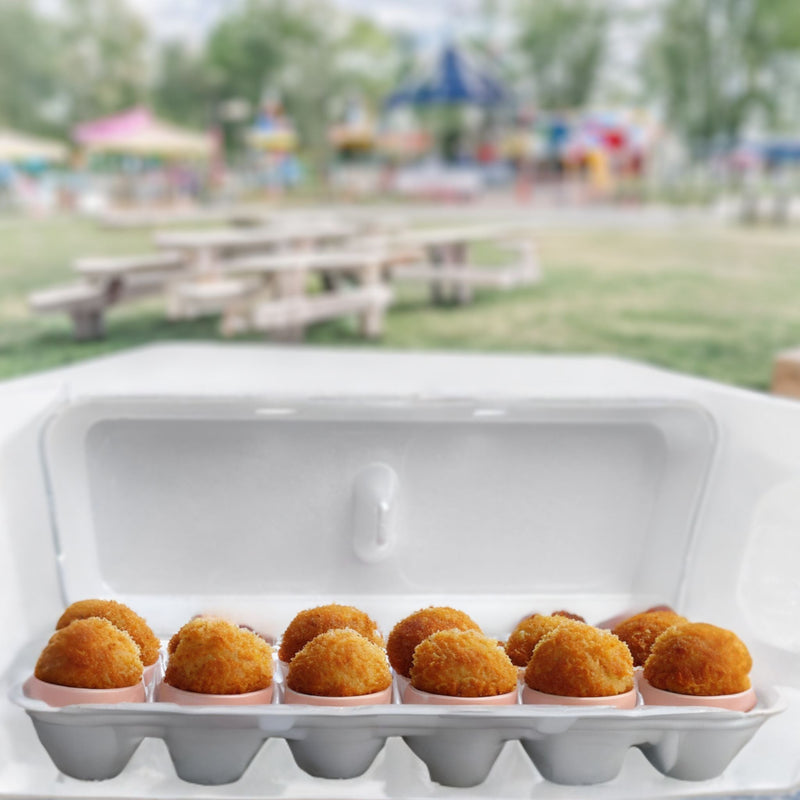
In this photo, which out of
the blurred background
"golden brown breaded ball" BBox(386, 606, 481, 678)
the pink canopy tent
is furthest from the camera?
the pink canopy tent

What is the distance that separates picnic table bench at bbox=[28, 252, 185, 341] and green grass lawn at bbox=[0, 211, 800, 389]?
0.09m

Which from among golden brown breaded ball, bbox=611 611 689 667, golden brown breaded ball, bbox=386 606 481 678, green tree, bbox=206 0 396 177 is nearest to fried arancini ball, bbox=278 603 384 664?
golden brown breaded ball, bbox=386 606 481 678

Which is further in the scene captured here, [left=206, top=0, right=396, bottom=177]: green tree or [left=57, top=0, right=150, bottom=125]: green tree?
[left=206, top=0, right=396, bottom=177]: green tree

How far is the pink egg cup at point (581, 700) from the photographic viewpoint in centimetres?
89

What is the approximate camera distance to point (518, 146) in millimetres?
17969

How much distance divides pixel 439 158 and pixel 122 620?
1844 centimetres

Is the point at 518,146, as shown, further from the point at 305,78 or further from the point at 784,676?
the point at 784,676

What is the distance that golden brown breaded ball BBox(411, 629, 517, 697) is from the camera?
0.89m

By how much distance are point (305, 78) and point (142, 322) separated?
17.9 metres

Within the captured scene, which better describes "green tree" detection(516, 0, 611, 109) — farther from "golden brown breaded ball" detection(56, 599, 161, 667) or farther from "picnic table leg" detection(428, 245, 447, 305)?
"golden brown breaded ball" detection(56, 599, 161, 667)

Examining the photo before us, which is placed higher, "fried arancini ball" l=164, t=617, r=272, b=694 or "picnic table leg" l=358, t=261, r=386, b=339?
"fried arancini ball" l=164, t=617, r=272, b=694

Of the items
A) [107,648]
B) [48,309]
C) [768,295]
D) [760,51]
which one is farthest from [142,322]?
[760,51]

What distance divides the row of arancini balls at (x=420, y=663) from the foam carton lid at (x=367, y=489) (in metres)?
0.28

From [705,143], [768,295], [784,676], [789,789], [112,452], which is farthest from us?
[705,143]
